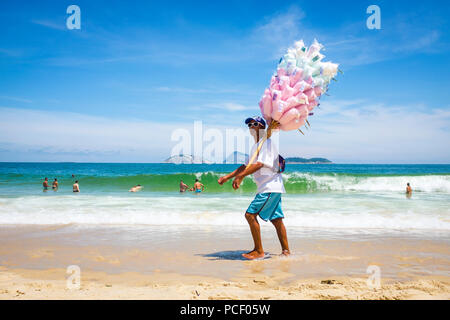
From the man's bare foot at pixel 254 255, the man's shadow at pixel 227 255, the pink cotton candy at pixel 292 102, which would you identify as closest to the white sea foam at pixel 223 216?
the man's shadow at pixel 227 255

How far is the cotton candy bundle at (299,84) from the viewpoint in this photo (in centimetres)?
488

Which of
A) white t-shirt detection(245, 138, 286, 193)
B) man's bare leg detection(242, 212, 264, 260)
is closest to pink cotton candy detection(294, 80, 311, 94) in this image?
white t-shirt detection(245, 138, 286, 193)

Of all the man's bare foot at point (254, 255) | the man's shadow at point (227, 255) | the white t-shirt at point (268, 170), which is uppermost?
the white t-shirt at point (268, 170)

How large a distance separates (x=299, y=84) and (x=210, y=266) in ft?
9.19

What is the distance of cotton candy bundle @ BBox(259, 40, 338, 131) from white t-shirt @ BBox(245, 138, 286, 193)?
428mm

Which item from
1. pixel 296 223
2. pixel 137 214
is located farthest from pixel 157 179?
pixel 296 223

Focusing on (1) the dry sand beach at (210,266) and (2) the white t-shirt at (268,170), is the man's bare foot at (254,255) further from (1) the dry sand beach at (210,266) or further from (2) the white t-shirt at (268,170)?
(2) the white t-shirt at (268,170)

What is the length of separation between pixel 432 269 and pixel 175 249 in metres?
3.82

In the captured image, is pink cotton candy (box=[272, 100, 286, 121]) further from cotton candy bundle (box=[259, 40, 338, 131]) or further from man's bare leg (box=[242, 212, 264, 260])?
man's bare leg (box=[242, 212, 264, 260])

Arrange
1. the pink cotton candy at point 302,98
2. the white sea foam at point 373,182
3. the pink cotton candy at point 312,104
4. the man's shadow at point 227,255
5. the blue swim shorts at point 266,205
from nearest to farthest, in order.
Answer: the pink cotton candy at point 302,98, the pink cotton candy at point 312,104, the blue swim shorts at point 266,205, the man's shadow at point 227,255, the white sea foam at point 373,182

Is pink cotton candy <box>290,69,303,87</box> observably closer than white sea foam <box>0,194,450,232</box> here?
Yes

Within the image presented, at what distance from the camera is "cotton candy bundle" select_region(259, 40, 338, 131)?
4.88 meters

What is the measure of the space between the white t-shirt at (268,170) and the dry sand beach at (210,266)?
3.52 feet

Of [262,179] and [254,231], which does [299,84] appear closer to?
[262,179]
